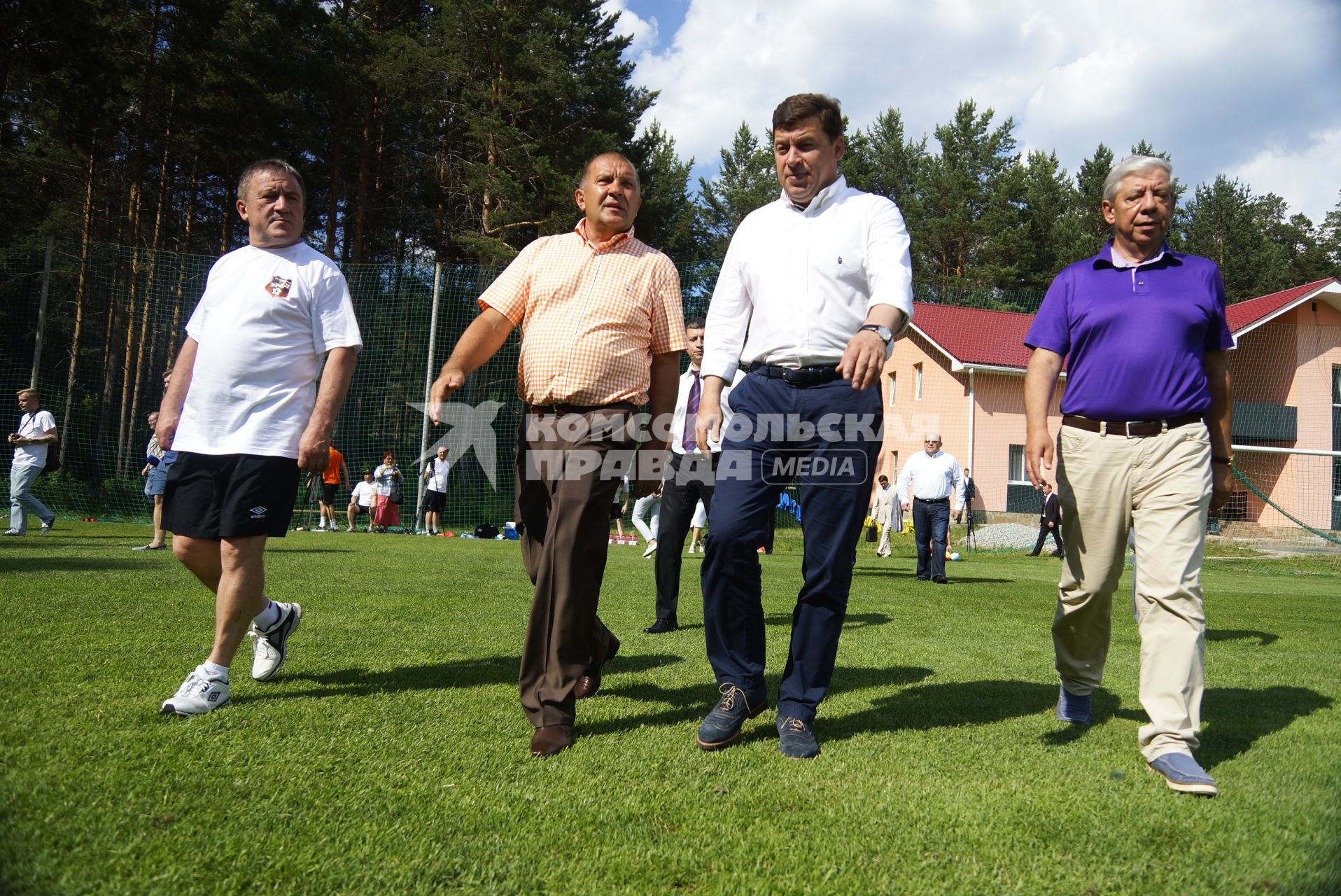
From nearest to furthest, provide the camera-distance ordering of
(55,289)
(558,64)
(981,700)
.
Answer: (981,700) → (55,289) → (558,64)

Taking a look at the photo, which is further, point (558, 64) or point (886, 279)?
point (558, 64)

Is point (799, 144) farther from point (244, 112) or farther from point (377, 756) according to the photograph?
point (244, 112)

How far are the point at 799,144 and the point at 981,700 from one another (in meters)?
2.26

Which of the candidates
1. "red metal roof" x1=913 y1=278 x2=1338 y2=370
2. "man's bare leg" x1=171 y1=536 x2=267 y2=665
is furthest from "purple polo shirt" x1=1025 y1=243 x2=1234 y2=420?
"red metal roof" x1=913 y1=278 x2=1338 y2=370

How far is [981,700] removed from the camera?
3693mm

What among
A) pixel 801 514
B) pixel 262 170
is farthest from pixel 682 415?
pixel 262 170

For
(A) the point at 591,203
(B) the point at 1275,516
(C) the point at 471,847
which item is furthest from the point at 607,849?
(B) the point at 1275,516

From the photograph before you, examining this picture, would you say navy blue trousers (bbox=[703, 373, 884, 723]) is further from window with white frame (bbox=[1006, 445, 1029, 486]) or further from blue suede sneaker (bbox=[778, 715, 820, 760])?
window with white frame (bbox=[1006, 445, 1029, 486])

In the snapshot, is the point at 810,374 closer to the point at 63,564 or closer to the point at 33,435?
the point at 63,564

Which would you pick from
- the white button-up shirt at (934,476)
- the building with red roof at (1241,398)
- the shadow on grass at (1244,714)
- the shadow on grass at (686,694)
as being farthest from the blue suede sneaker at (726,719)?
the building with red roof at (1241,398)

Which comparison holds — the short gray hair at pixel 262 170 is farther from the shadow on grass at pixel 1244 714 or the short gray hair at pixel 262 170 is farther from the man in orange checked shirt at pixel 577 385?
the shadow on grass at pixel 1244 714

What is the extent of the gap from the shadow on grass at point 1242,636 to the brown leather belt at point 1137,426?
368 cm

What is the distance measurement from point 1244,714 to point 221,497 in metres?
3.89

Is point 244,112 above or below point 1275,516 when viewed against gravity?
above
